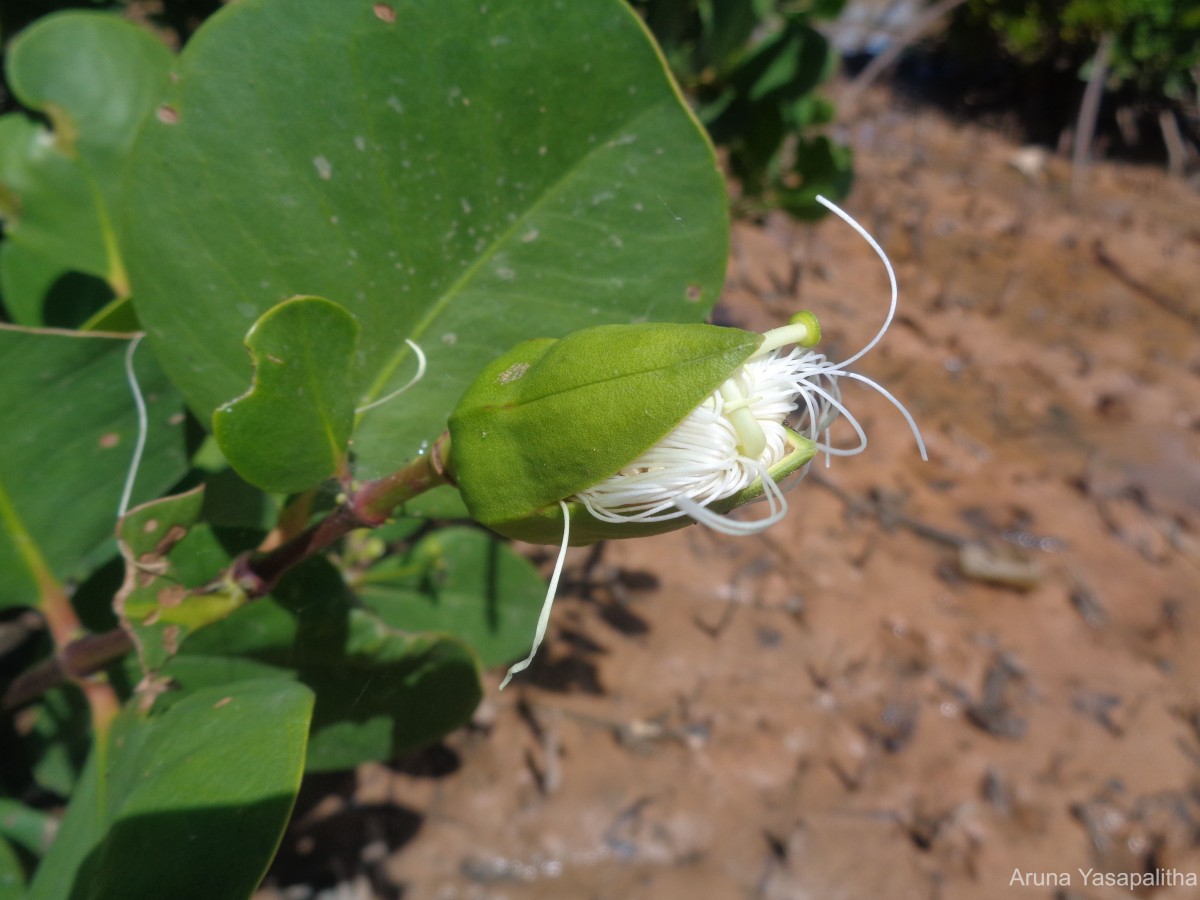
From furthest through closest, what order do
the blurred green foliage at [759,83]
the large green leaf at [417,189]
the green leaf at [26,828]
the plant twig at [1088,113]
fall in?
the plant twig at [1088,113] < the blurred green foliage at [759,83] < the green leaf at [26,828] < the large green leaf at [417,189]

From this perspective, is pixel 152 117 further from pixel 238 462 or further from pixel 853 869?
pixel 853 869

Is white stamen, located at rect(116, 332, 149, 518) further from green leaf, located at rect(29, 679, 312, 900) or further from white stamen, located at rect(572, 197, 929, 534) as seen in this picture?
white stamen, located at rect(572, 197, 929, 534)

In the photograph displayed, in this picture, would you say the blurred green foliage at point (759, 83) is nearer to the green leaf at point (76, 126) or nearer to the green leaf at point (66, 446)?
the green leaf at point (76, 126)

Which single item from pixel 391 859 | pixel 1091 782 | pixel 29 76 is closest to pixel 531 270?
pixel 29 76

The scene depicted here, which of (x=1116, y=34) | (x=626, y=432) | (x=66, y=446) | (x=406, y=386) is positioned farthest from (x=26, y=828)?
(x=1116, y=34)

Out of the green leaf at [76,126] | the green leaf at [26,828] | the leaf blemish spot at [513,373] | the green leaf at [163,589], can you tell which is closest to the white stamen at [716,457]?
the leaf blemish spot at [513,373]
